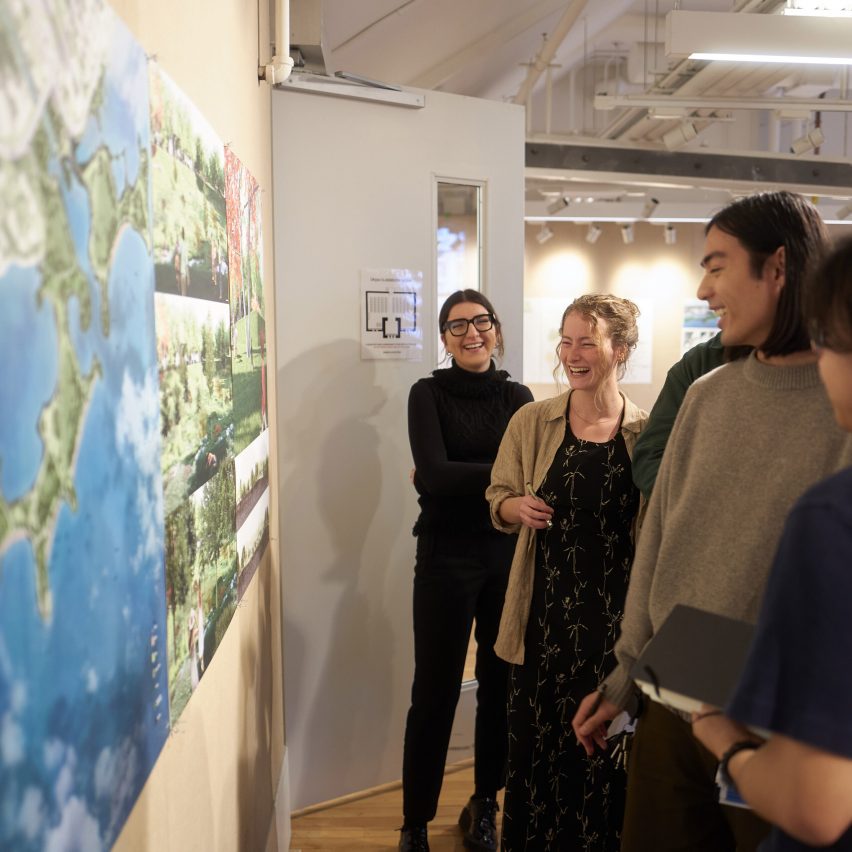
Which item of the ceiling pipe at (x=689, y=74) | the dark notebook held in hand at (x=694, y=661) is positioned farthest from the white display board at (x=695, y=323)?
the dark notebook held in hand at (x=694, y=661)

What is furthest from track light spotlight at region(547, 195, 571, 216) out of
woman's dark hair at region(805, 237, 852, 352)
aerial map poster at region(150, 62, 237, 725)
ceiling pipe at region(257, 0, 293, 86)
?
woman's dark hair at region(805, 237, 852, 352)

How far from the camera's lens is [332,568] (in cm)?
335

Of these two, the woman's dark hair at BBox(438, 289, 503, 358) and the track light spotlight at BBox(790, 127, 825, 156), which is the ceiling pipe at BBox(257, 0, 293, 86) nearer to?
the woman's dark hair at BBox(438, 289, 503, 358)

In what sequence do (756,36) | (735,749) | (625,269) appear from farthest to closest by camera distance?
1. (625,269)
2. (756,36)
3. (735,749)

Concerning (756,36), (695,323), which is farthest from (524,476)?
(695,323)

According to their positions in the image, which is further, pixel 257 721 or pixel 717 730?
pixel 257 721

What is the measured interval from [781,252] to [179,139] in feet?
3.31

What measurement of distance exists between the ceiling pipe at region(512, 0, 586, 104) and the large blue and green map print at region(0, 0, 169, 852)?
3991 millimetres

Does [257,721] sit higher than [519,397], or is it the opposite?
[519,397]

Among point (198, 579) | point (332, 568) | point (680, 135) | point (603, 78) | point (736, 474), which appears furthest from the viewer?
point (603, 78)

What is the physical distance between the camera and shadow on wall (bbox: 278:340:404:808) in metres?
3.27

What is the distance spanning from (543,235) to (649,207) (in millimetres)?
1112

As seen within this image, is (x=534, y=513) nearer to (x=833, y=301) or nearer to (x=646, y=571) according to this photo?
(x=646, y=571)

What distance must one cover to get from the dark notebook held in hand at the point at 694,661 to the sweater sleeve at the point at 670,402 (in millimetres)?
747
